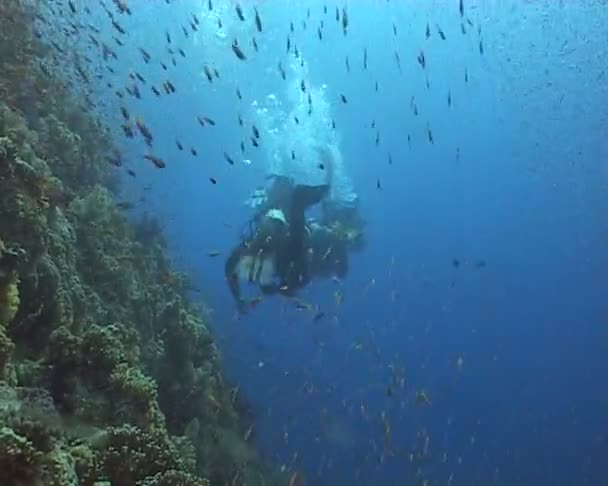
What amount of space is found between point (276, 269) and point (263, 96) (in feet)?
223

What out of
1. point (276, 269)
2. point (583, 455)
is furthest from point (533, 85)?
point (276, 269)

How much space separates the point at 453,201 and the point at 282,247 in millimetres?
75024

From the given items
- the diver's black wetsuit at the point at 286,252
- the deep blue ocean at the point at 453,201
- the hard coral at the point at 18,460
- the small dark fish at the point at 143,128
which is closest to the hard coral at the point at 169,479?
the hard coral at the point at 18,460

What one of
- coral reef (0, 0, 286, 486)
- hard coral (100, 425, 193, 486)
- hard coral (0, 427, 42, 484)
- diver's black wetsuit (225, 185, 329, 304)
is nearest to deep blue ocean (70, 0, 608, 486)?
diver's black wetsuit (225, 185, 329, 304)

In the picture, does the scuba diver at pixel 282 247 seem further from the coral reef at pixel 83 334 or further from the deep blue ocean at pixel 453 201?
the deep blue ocean at pixel 453 201

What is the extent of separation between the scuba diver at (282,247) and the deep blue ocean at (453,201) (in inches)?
853

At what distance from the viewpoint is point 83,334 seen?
4.57m

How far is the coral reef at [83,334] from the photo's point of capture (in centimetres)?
311

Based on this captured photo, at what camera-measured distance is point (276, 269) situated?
1074 centimetres

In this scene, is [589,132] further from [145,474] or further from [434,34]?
[145,474]

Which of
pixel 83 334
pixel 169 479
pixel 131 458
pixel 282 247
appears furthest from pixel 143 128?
pixel 169 479

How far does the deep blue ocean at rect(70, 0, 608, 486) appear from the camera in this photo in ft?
161

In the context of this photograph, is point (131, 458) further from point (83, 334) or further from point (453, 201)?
point (453, 201)

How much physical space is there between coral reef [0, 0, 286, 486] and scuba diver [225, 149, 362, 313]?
1.16 meters
